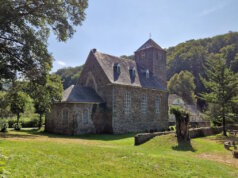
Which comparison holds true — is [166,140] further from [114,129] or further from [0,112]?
[0,112]

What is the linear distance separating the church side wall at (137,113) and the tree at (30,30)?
997cm

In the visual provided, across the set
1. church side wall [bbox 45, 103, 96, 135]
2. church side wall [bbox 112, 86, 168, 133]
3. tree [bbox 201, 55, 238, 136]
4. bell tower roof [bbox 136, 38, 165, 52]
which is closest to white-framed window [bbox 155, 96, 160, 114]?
church side wall [bbox 112, 86, 168, 133]

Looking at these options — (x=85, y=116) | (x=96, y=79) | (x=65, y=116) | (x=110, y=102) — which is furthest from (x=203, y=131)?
(x=65, y=116)

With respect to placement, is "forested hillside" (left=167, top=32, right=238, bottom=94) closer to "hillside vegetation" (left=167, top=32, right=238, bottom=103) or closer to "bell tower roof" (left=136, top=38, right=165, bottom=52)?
"hillside vegetation" (left=167, top=32, right=238, bottom=103)

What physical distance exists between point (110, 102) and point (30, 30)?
38.7 feet

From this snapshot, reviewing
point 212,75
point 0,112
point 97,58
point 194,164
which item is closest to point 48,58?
point 0,112

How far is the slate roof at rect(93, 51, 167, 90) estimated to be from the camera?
25.2 meters

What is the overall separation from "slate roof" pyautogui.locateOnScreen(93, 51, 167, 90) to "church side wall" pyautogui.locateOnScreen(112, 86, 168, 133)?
770 mm

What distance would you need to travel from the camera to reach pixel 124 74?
27016 mm

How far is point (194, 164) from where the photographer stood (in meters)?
9.83

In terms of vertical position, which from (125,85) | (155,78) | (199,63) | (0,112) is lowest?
(0,112)

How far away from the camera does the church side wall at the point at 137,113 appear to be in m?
24.4

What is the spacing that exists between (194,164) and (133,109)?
16656 millimetres

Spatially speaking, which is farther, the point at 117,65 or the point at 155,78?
the point at 155,78
